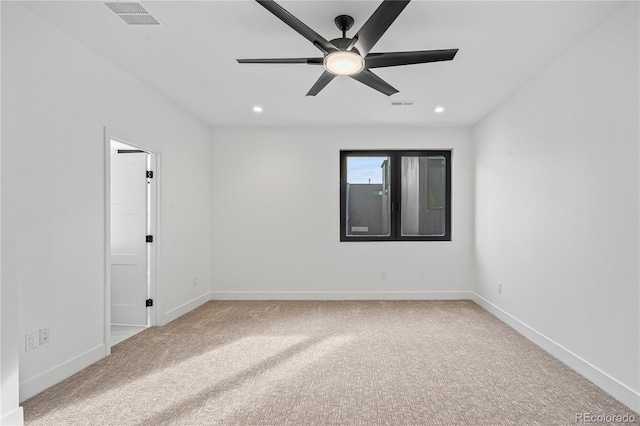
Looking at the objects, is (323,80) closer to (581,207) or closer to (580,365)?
(581,207)

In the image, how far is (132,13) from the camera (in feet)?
7.91

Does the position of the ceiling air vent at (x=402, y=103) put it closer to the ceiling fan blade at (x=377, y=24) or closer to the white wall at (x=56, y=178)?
the ceiling fan blade at (x=377, y=24)

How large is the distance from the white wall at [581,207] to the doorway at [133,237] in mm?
3946

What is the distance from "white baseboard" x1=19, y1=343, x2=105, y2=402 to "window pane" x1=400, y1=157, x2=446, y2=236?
4.12 meters

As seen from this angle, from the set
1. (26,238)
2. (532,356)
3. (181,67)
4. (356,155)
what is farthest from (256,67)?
(532,356)

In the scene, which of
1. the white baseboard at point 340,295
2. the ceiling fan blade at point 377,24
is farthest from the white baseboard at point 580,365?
the ceiling fan blade at point 377,24

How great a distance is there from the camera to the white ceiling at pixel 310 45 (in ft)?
7.72

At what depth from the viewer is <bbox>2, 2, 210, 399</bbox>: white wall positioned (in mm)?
2309

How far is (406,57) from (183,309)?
3.81 meters

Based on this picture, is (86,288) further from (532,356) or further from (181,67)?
(532,356)

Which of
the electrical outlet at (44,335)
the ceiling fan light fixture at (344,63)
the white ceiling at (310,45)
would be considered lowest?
the electrical outlet at (44,335)

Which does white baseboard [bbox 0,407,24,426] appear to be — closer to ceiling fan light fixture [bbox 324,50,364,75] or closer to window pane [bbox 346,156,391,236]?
ceiling fan light fixture [bbox 324,50,364,75]

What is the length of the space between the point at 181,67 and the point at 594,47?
3.28 meters

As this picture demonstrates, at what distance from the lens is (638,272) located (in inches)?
87.5
